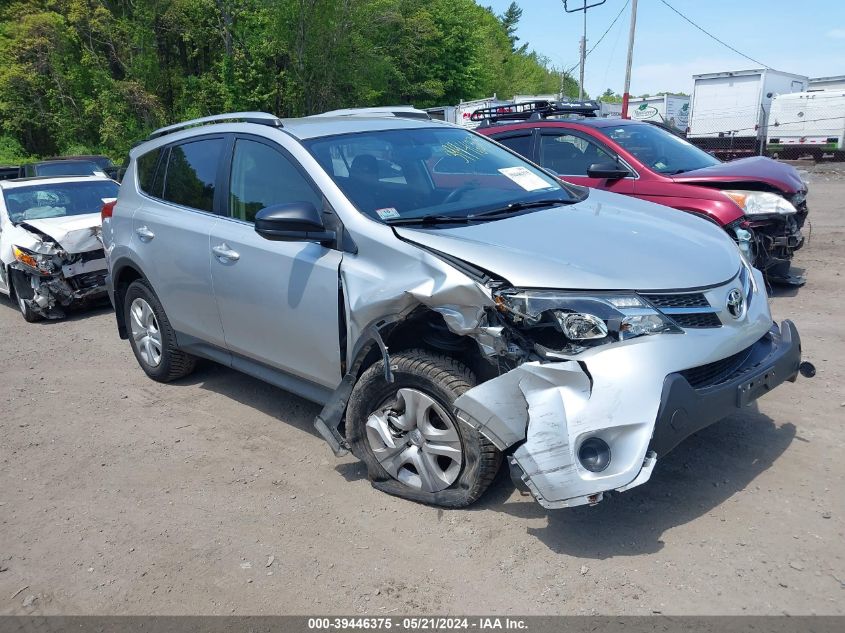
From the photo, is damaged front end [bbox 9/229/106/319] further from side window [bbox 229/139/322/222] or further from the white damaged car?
side window [bbox 229/139/322/222]

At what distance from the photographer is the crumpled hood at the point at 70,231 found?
8148mm

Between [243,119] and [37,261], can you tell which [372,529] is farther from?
[37,261]

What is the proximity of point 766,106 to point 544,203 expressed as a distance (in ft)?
88.6

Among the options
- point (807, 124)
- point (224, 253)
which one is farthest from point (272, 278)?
point (807, 124)

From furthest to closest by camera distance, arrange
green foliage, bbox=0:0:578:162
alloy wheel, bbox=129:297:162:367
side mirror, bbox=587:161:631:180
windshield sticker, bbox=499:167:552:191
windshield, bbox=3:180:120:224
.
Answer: green foliage, bbox=0:0:578:162, windshield, bbox=3:180:120:224, side mirror, bbox=587:161:631:180, alloy wheel, bbox=129:297:162:367, windshield sticker, bbox=499:167:552:191

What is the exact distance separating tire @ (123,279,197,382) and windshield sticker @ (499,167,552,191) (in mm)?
2671

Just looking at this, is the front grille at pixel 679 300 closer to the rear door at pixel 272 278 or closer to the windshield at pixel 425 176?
the windshield at pixel 425 176

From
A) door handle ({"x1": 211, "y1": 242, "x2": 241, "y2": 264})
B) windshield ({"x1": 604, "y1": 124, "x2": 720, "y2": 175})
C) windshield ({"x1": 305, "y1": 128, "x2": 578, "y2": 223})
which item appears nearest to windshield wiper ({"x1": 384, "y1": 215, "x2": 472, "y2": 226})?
windshield ({"x1": 305, "y1": 128, "x2": 578, "y2": 223})

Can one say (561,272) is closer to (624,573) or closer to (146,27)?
(624,573)

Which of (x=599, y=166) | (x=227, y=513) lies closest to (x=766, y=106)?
(x=599, y=166)

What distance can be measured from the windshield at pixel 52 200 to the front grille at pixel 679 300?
7797 mm

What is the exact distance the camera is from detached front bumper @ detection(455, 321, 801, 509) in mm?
2932

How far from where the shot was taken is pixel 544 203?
4.25 meters

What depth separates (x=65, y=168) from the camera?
1553cm
